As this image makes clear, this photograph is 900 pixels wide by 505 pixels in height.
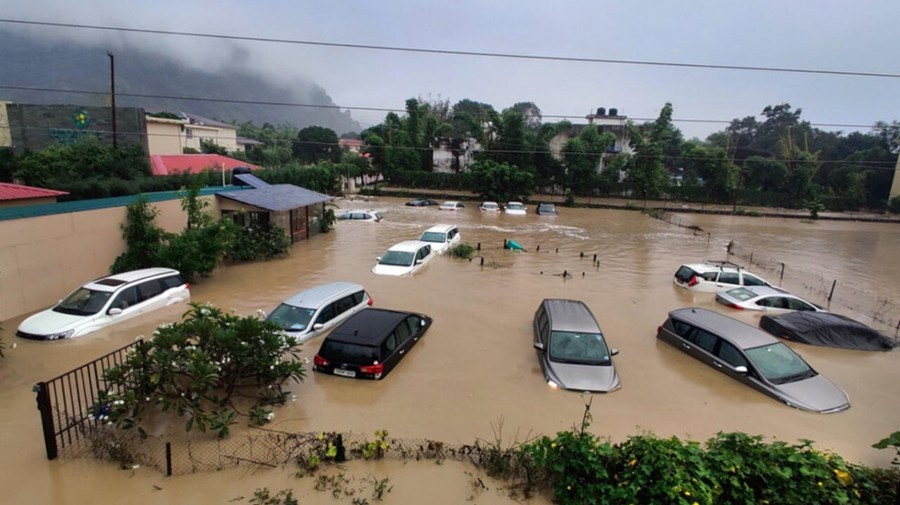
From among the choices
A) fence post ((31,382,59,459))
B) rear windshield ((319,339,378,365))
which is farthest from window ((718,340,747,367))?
fence post ((31,382,59,459))

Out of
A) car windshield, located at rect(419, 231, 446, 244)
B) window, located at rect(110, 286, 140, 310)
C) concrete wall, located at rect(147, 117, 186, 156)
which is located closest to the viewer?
window, located at rect(110, 286, 140, 310)

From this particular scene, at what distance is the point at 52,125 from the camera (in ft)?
90.8

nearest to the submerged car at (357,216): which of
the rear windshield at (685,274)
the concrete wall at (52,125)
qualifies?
the concrete wall at (52,125)

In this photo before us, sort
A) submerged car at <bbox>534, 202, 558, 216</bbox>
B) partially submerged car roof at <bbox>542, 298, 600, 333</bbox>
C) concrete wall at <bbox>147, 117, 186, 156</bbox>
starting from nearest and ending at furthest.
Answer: partially submerged car roof at <bbox>542, 298, 600, 333</bbox> < concrete wall at <bbox>147, 117, 186, 156</bbox> < submerged car at <bbox>534, 202, 558, 216</bbox>

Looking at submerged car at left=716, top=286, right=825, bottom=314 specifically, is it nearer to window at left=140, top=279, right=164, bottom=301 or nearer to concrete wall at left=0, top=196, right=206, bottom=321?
window at left=140, top=279, right=164, bottom=301

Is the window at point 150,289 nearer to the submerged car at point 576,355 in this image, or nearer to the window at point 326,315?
the window at point 326,315

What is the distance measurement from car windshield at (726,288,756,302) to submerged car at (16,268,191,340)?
58.1 ft

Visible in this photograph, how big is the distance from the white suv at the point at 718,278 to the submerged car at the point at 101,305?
1769 cm

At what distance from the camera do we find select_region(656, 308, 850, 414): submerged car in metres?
9.34

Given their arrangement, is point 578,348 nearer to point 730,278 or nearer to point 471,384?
point 471,384

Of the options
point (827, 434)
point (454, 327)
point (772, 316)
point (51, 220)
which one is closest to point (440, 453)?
point (454, 327)

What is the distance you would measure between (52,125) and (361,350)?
29.8m

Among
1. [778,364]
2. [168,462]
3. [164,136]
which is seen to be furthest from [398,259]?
[164,136]

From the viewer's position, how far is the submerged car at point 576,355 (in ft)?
31.5
